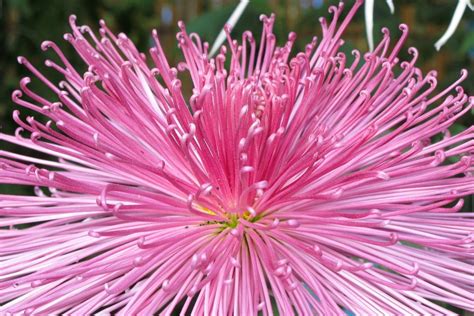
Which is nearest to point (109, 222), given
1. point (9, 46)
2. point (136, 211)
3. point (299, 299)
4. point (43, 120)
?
point (136, 211)

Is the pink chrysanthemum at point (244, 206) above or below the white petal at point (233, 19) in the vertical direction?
below

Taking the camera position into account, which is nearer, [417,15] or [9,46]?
[417,15]

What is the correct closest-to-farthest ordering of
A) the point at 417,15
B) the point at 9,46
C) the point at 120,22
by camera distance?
1. the point at 417,15
2. the point at 9,46
3. the point at 120,22

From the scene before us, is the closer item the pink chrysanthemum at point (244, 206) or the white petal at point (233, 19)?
the pink chrysanthemum at point (244, 206)

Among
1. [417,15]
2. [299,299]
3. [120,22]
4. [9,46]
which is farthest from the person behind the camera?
[120,22]

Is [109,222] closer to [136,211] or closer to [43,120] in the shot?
[136,211]

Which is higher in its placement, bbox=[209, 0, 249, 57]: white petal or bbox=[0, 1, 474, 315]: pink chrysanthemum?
bbox=[209, 0, 249, 57]: white petal

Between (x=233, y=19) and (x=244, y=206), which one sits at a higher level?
(x=233, y=19)

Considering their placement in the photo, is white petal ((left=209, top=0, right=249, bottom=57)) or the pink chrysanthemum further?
white petal ((left=209, top=0, right=249, bottom=57))
